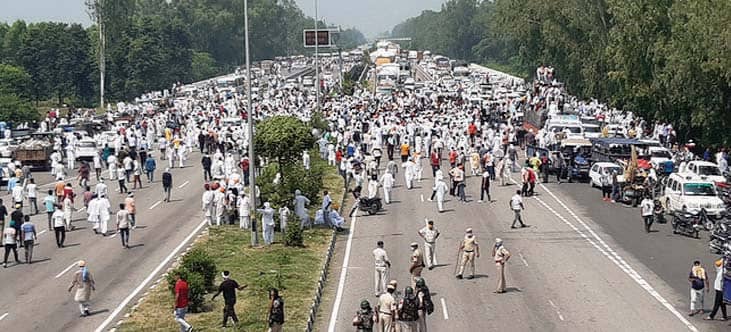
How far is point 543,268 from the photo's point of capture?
1166 inches

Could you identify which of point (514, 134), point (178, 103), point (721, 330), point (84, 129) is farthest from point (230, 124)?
point (721, 330)

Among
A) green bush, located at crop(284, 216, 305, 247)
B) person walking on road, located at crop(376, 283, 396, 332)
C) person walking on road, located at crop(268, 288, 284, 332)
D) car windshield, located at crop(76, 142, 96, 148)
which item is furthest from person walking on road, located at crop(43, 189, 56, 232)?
car windshield, located at crop(76, 142, 96, 148)

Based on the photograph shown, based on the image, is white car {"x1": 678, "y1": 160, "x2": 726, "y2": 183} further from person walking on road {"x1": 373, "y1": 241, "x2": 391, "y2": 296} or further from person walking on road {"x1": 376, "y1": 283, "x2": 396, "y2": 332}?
person walking on road {"x1": 376, "y1": 283, "x2": 396, "y2": 332}

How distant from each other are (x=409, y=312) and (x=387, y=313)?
608mm

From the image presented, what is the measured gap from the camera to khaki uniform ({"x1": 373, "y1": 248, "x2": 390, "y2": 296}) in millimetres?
26047

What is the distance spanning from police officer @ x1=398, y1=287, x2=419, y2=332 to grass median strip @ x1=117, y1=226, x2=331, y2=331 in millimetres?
2939

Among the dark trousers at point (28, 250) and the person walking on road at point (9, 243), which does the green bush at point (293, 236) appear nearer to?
the dark trousers at point (28, 250)

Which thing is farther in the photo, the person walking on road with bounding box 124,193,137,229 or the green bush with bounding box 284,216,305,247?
the person walking on road with bounding box 124,193,137,229

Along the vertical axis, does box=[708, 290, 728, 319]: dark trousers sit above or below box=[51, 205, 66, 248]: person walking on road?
below

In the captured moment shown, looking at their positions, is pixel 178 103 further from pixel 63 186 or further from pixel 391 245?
pixel 391 245

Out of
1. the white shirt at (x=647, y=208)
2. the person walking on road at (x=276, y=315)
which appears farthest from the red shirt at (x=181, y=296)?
the white shirt at (x=647, y=208)

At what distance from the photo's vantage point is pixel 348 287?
90.8ft

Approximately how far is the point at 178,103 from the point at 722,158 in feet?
169

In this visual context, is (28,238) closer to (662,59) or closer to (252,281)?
(252,281)
